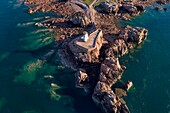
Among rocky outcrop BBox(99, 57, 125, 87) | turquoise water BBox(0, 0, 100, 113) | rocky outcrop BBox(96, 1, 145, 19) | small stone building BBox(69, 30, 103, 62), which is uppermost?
rocky outcrop BBox(96, 1, 145, 19)

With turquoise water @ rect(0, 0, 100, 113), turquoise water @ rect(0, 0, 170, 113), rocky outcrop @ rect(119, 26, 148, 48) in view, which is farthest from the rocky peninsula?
turquoise water @ rect(0, 0, 100, 113)

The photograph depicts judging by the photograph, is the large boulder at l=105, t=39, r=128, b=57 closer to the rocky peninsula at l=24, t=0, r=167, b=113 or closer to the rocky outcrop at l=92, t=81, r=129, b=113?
the rocky peninsula at l=24, t=0, r=167, b=113

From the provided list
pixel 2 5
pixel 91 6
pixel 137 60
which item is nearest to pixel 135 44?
pixel 137 60

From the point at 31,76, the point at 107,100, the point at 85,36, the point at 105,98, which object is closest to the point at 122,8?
the point at 85,36

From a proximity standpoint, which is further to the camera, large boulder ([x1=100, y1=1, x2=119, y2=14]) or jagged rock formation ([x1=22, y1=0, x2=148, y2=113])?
large boulder ([x1=100, y1=1, x2=119, y2=14])

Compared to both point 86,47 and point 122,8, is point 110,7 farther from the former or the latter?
point 86,47

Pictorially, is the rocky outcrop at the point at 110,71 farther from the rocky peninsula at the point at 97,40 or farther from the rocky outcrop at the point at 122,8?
the rocky outcrop at the point at 122,8

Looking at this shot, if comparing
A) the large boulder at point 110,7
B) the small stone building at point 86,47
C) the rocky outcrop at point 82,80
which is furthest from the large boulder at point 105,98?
the large boulder at point 110,7
